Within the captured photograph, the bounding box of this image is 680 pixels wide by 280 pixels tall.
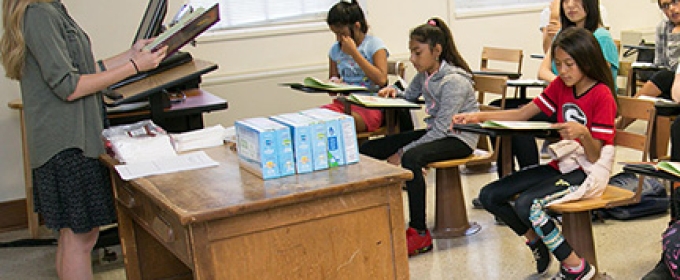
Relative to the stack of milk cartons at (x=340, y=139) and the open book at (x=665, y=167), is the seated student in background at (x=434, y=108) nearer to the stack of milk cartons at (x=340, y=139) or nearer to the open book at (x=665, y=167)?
the open book at (x=665, y=167)

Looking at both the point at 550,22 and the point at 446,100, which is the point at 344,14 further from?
the point at 550,22

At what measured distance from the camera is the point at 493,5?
6.57 metres

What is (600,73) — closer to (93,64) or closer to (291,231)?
(291,231)

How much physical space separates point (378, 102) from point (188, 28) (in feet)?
4.16

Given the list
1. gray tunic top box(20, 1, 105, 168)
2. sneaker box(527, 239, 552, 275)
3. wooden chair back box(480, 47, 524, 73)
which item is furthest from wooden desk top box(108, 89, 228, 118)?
wooden chair back box(480, 47, 524, 73)

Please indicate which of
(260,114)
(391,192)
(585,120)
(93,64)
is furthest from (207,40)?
(391,192)

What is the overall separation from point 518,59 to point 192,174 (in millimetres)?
3396

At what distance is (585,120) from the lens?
10.7ft

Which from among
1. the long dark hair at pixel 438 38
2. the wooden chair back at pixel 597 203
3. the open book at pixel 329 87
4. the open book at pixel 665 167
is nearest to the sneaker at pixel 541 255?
the wooden chair back at pixel 597 203

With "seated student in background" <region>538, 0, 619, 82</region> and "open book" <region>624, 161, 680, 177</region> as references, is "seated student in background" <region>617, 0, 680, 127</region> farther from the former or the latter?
"open book" <region>624, 161, 680, 177</region>

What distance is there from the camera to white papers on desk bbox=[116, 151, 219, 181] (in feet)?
8.45

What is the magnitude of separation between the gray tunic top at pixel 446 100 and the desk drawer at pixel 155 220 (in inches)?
65.5

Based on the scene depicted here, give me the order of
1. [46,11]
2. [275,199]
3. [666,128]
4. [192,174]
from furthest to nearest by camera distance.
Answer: [666,128]
[46,11]
[192,174]
[275,199]

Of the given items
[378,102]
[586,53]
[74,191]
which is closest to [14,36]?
[74,191]
